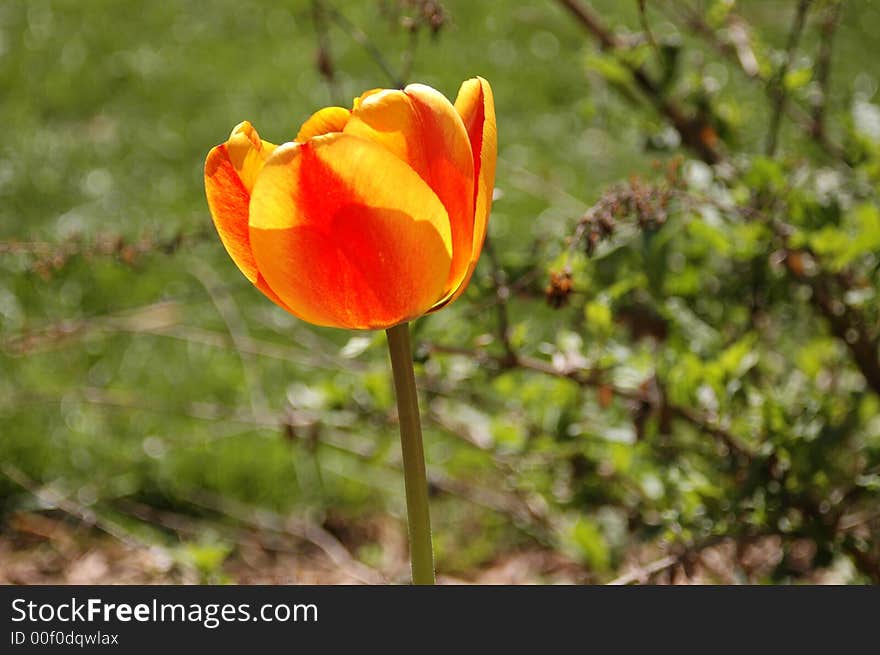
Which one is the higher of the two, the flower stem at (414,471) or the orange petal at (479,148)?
the orange petal at (479,148)

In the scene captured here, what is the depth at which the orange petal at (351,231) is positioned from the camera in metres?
0.88

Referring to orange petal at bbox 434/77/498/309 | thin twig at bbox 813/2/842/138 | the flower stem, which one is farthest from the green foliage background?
the flower stem

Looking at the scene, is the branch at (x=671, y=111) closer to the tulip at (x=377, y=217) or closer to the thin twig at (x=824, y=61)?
the thin twig at (x=824, y=61)

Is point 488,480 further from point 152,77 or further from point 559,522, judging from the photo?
point 152,77

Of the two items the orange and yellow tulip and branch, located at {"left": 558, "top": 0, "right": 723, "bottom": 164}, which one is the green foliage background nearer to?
branch, located at {"left": 558, "top": 0, "right": 723, "bottom": 164}

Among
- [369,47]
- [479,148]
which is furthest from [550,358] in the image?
[479,148]

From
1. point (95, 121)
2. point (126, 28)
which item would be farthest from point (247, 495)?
point (126, 28)

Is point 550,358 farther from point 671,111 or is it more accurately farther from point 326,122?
point 326,122

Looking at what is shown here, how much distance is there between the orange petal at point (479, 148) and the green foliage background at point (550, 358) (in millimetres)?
189

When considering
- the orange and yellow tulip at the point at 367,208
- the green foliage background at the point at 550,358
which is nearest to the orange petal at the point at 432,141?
the orange and yellow tulip at the point at 367,208

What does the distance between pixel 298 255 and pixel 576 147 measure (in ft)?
12.3

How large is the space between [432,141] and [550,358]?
66cm

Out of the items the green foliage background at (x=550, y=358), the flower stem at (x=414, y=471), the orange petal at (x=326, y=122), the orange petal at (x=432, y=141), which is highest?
the green foliage background at (x=550, y=358)
